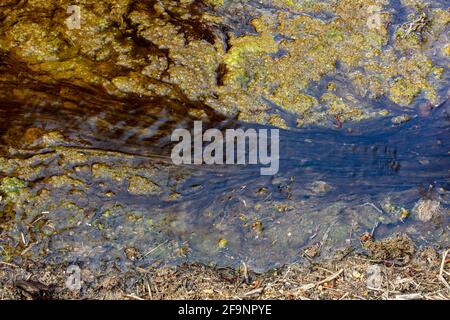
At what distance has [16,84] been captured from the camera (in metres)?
3.75

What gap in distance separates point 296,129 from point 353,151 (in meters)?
0.47

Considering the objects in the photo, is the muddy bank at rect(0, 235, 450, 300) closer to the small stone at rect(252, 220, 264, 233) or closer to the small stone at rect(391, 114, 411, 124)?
the small stone at rect(252, 220, 264, 233)

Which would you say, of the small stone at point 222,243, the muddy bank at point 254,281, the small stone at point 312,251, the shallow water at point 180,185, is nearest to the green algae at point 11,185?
the shallow water at point 180,185

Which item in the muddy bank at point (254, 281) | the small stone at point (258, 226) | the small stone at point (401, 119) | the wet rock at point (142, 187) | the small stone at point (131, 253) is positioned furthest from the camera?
the small stone at point (401, 119)

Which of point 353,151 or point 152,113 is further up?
point 152,113

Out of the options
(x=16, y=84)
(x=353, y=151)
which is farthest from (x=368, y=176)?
(x=16, y=84)

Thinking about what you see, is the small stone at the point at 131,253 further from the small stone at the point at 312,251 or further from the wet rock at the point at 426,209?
the wet rock at the point at 426,209

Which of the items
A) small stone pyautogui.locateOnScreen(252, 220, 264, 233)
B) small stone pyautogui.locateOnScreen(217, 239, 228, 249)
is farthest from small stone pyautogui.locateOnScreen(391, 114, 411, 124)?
small stone pyautogui.locateOnScreen(217, 239, 228, 249)

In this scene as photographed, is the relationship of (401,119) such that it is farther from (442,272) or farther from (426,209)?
(442,272)

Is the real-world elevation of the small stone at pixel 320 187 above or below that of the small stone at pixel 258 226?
above

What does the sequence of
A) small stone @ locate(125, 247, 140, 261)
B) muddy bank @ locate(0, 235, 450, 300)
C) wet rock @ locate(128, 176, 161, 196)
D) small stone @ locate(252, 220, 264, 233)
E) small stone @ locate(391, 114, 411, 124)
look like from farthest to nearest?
small stone @ locate(391, 114, 411, 124) < wet rock @ locate(128, 176, 161, 196) < small stone @ locate(252, 220, 264, 233) < small stone @ locate(125, 247, 140, 261) < muddy bank @ locate(0, 235, 450, 300)

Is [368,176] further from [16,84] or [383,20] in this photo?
[16,84]

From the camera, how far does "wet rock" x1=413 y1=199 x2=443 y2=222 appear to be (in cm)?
330

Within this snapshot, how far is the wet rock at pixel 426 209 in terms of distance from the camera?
10.8 ft
